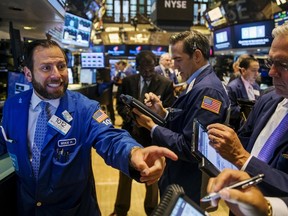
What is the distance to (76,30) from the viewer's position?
262 inches

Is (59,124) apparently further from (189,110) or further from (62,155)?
(189,110)

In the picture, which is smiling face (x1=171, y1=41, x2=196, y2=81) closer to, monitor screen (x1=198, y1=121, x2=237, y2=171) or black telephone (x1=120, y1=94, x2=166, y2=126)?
black telephone (x1=120, y1=94, x2=166, y2=126)

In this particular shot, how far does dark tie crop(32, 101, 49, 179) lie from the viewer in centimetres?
151

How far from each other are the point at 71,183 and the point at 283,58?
108cm

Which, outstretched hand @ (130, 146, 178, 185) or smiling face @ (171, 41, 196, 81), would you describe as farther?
smiling face @ (171, 41, 196, 81)

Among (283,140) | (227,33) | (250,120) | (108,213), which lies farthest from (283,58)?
(227,33)

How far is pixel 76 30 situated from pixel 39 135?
5.47 meters

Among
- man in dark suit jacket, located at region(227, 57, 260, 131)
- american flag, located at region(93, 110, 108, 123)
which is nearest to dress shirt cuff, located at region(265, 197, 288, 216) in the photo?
american flag, located at region(93, 110, 108, 123)

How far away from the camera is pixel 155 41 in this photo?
16.5m

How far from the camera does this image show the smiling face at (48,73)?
5.24ft

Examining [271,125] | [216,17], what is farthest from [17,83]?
[216,17]

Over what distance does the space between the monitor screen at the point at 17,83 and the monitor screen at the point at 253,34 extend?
6058mm

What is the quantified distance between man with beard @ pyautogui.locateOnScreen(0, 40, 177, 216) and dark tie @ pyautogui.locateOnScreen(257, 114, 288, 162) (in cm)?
54

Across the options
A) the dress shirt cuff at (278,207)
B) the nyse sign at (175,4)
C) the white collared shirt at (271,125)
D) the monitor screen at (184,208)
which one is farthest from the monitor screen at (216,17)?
the monitor screen at (184,208)
